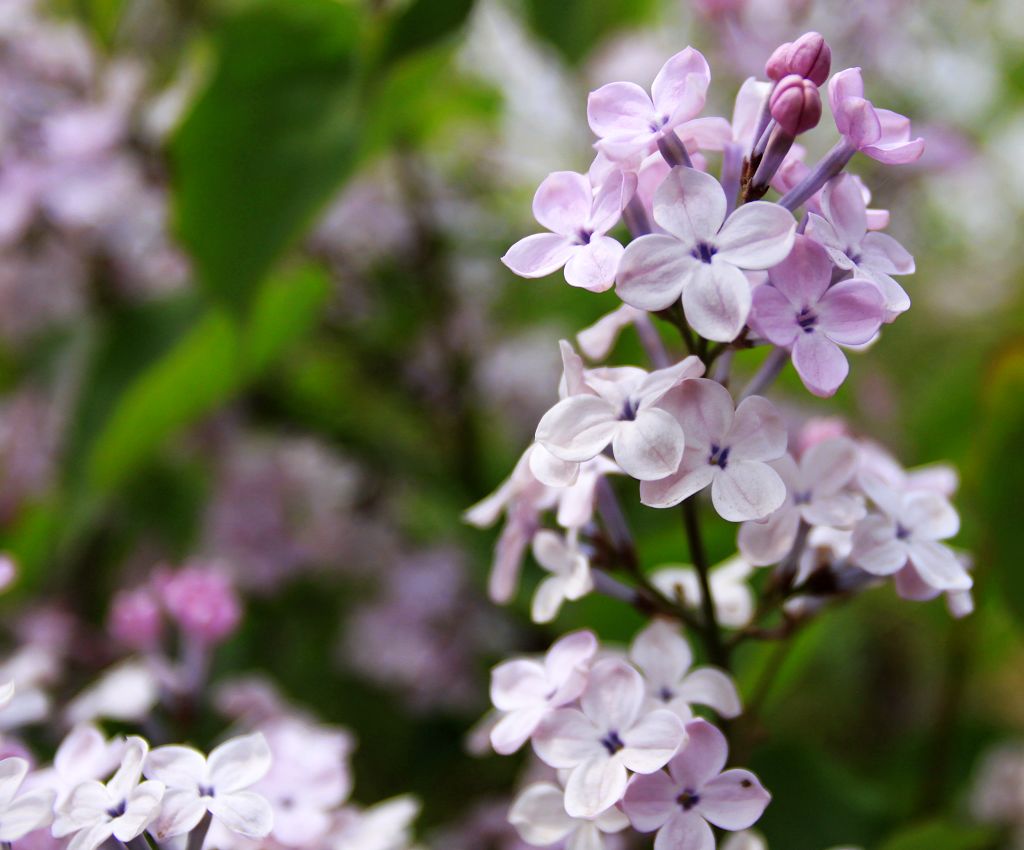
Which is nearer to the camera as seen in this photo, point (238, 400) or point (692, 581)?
point (692, 581)

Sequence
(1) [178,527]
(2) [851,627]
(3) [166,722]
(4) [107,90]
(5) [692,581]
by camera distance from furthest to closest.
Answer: (2) [851,627] < (1) [178,527] < (4) [107,90] < (3) [166,722] < (5) [692,581]

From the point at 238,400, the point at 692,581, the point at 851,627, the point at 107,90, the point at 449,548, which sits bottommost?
the point at 851,627

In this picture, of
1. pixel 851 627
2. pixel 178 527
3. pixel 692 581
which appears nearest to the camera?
pixel 692 581

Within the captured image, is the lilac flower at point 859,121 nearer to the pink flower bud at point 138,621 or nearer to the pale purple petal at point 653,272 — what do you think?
the pale purple petal at point 653,272

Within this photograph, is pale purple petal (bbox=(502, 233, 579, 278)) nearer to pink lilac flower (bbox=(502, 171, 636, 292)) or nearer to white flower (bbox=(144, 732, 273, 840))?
pink lilac flower (bbox=(502, 171, 636, 292))

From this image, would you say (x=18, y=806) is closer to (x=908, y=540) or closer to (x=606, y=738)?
(x=606, y=738)

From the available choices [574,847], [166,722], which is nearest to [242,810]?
[574,847]

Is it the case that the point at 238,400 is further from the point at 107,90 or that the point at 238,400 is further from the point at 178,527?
the point at 107,90

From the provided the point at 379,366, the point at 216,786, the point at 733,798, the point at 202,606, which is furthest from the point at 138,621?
the point at 379,366
